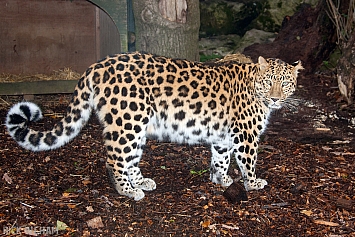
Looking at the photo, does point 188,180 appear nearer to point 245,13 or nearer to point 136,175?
point 136,175

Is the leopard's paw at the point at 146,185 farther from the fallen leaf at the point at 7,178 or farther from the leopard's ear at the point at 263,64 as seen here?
the leopard's ear at the point at 263,64

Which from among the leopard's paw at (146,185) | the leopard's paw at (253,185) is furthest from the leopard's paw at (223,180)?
the leopard's paw at (146,185)

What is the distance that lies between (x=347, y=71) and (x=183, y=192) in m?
4.38

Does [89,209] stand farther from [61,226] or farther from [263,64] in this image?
[263,64]

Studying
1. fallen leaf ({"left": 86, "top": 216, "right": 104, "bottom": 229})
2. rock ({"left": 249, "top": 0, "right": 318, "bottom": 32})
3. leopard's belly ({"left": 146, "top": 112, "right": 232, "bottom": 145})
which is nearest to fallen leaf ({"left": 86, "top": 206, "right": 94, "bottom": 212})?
fallen leaf ({"left": 86, "top": 216, "right": 104, "bottom": 229})

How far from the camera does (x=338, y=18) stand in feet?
30.6

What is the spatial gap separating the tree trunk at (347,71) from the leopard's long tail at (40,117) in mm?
5000

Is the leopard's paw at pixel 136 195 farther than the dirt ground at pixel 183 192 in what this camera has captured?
Yes

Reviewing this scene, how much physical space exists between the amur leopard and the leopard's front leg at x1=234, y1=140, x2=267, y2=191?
11 millimetres

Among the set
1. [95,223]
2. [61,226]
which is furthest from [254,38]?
[61,226]

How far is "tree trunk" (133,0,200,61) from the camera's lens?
662 cm

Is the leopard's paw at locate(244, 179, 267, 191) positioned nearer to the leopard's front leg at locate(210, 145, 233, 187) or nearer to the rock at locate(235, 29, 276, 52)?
the leopard's front leg at locate(210, 145, 233, 187)

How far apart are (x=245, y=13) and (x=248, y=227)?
9.38 meters

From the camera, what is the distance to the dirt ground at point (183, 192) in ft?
15.3
